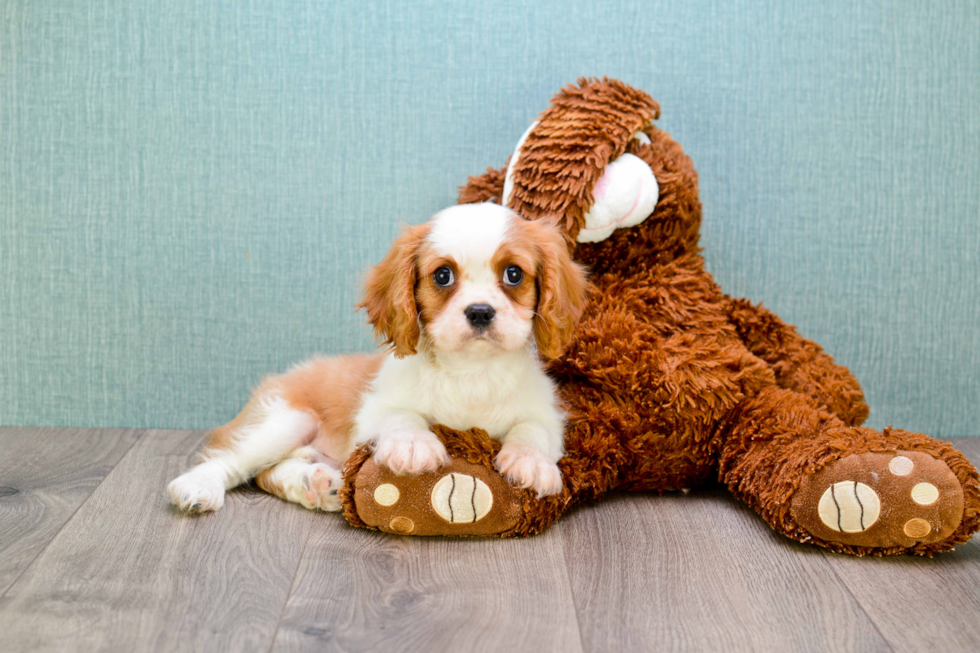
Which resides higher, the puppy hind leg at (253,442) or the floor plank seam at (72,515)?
the puppy hind leg at (253,442)

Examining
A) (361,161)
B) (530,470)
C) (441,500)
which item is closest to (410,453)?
(441,500)

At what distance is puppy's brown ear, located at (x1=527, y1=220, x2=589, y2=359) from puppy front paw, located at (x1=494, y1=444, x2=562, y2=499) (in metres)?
0.21

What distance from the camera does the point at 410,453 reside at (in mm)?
1643

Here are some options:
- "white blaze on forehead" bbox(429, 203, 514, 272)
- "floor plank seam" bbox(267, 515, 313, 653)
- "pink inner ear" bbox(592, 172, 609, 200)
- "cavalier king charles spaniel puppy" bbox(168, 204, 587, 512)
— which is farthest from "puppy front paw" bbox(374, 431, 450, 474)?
"pink inner ear" bbox(592, 172, 609, 200)

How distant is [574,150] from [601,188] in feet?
0.35

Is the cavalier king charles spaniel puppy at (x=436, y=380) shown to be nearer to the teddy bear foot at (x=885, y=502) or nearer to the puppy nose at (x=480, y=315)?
the puppy nose at (x=480, y=315)

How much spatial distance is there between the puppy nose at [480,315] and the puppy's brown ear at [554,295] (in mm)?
143

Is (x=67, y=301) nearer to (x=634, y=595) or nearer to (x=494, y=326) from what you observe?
(x=494, y=326)

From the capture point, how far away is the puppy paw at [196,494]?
1.83 m

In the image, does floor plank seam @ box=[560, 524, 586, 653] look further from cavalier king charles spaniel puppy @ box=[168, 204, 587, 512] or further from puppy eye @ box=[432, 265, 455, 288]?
puppy eye @ box=[432, 265, 455, 288]

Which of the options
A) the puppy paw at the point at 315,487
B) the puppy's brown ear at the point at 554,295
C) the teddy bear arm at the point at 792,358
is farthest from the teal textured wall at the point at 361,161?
the puppy's brown ear at the point at 554,295

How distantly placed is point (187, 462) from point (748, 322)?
4.91 feet

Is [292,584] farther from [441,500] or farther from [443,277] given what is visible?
[443,277]

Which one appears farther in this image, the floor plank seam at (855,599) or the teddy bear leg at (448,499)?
the teddy bear leg at (448,499)
